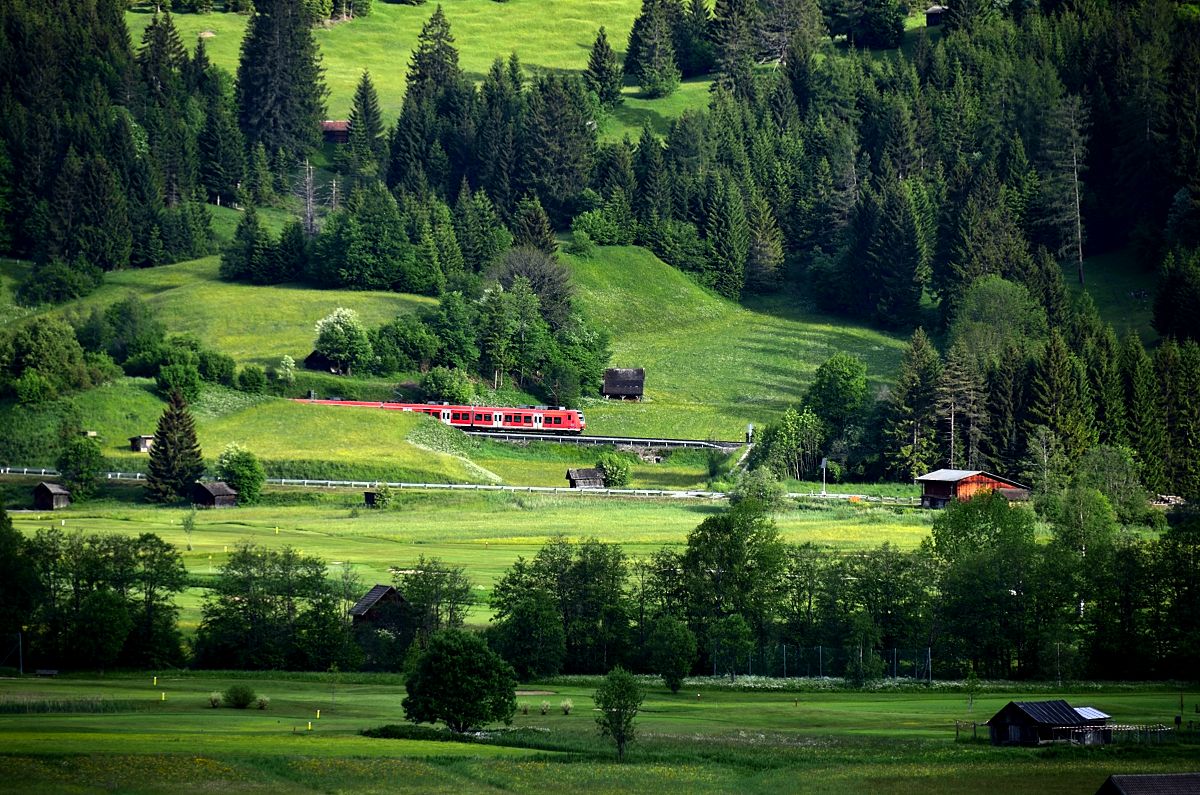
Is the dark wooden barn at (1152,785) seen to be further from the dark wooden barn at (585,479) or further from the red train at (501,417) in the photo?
the red train at (501,417)

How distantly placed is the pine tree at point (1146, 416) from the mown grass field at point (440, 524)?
718 inches

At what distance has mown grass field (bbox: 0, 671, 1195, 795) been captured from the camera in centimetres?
4709

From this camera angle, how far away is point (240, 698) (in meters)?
58.3


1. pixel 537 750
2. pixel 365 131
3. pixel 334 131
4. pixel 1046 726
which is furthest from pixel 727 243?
pixel 537 750

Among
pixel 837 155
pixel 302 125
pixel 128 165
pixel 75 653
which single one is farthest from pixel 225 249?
pixel 75 653

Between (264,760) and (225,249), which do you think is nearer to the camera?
(264,760)

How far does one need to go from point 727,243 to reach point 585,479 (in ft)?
164

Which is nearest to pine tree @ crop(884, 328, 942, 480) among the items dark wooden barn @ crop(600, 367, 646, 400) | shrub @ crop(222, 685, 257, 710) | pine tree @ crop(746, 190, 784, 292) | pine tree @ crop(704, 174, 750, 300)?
dark wooden barn @ crop(600, 367, 646, 400)

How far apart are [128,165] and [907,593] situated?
118 meters

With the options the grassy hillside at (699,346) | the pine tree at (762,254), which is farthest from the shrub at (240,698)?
the pine tree at (762,254)

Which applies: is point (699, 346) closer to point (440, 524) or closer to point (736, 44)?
point (440, 524)

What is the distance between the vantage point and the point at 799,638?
7231 cm

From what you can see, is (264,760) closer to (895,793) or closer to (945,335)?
(895,793)

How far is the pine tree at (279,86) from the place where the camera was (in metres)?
192
